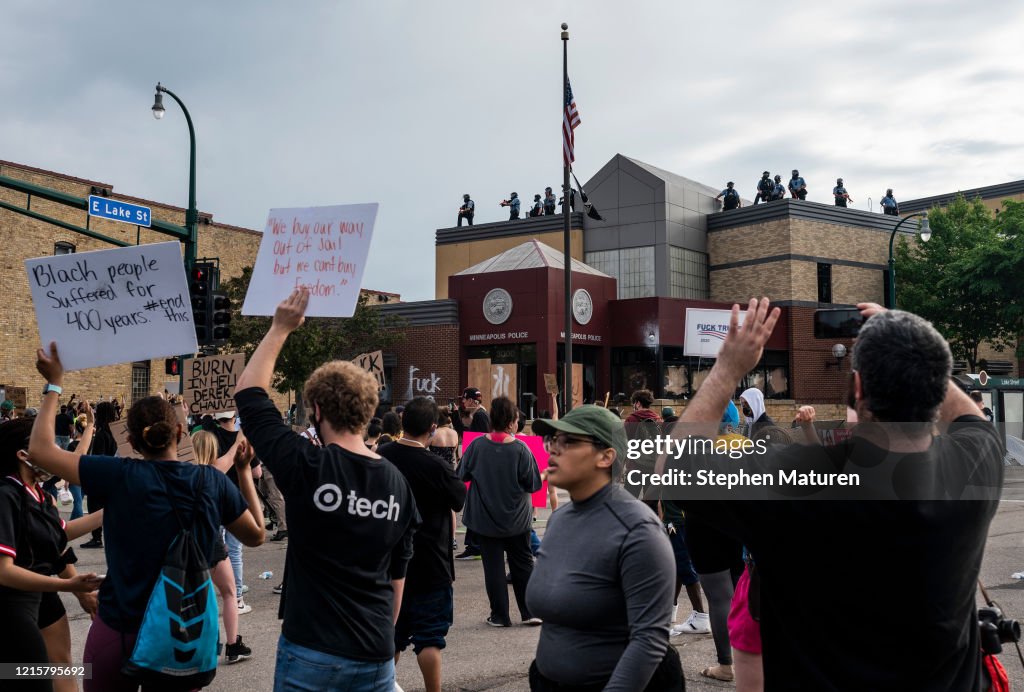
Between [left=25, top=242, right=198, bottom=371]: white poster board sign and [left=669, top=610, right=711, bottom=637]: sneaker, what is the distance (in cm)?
493

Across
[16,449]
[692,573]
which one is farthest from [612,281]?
[16,449]

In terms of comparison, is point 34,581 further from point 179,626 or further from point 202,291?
point 202,291

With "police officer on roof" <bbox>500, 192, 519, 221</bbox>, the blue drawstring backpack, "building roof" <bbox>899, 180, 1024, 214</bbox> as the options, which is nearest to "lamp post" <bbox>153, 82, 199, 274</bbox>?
the blue drawstring backpack

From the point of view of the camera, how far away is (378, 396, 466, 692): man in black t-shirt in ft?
17.7

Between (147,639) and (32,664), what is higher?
(147,639)

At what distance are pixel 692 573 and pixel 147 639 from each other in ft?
15.6

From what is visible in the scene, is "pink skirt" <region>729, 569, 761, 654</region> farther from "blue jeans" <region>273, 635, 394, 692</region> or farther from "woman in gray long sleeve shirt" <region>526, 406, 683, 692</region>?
"blue jeans" <region>273, 635, 394, 692</region>

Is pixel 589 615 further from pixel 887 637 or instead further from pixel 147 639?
pixel 147 639

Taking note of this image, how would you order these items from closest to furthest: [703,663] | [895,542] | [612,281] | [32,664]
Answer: [895,542] → [32,664] → [703,663] → [612,281]

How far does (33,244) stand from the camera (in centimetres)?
3622

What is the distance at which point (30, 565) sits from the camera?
409 centimetres

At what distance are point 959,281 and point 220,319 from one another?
31324mm

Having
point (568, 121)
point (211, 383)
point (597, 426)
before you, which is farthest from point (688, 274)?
point (597, 426)

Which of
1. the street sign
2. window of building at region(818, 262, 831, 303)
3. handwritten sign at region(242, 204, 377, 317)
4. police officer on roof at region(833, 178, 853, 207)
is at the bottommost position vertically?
handwritten sign at region(242, 204, 377, 317)
